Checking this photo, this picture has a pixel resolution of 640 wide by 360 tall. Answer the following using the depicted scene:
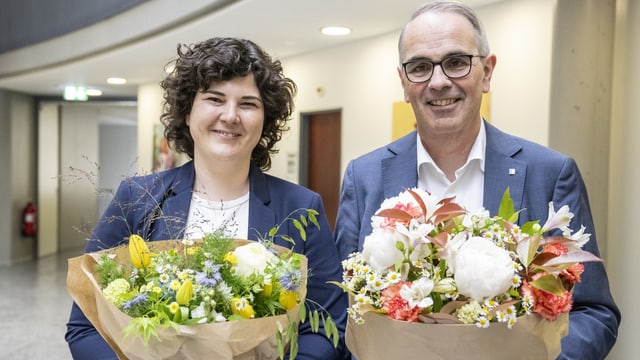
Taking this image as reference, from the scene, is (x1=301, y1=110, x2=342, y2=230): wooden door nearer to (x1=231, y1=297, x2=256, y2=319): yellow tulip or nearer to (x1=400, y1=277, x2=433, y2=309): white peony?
(x1=231, y1=297, x2=256, y2=319): yellow tulip

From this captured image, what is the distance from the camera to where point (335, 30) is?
7309mm

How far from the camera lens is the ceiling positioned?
638cm

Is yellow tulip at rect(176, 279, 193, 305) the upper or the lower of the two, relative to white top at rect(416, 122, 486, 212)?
lower

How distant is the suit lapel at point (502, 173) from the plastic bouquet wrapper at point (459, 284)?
0.51 metres

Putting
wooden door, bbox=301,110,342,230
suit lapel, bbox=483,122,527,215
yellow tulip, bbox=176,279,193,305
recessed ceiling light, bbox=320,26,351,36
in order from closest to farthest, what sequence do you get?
yellow tulip, bbox=176,279,193,305 < suit lapel, bbox=483,122,527,215 < recessed ceiling light, bbox=320,26,351,36 < wooden door, bbox=301,110,342,230

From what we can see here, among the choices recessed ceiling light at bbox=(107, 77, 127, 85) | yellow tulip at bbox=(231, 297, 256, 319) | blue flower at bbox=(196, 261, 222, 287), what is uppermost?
recessed ceiling light at bbox=(107, 77, 127, 85)

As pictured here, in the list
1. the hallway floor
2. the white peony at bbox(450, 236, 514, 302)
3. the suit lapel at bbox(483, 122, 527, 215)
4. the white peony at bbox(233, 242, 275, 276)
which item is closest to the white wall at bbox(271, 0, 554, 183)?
the hallway floor

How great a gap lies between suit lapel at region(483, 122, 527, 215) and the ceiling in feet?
13.8

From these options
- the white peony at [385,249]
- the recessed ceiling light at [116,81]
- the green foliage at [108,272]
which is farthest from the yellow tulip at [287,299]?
the recessed ceiling light at [116,81]

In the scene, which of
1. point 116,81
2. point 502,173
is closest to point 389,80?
point 502,173

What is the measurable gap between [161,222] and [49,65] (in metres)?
9.78

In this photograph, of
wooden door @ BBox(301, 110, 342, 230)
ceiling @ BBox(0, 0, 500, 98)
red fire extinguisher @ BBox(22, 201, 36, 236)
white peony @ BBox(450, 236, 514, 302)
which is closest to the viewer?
white peony @ BBox(450, 236, 514, 302)

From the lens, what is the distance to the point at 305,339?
184 cm

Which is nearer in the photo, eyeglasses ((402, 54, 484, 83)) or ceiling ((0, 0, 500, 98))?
eyeglasses ((402, 54, 484, 83))
